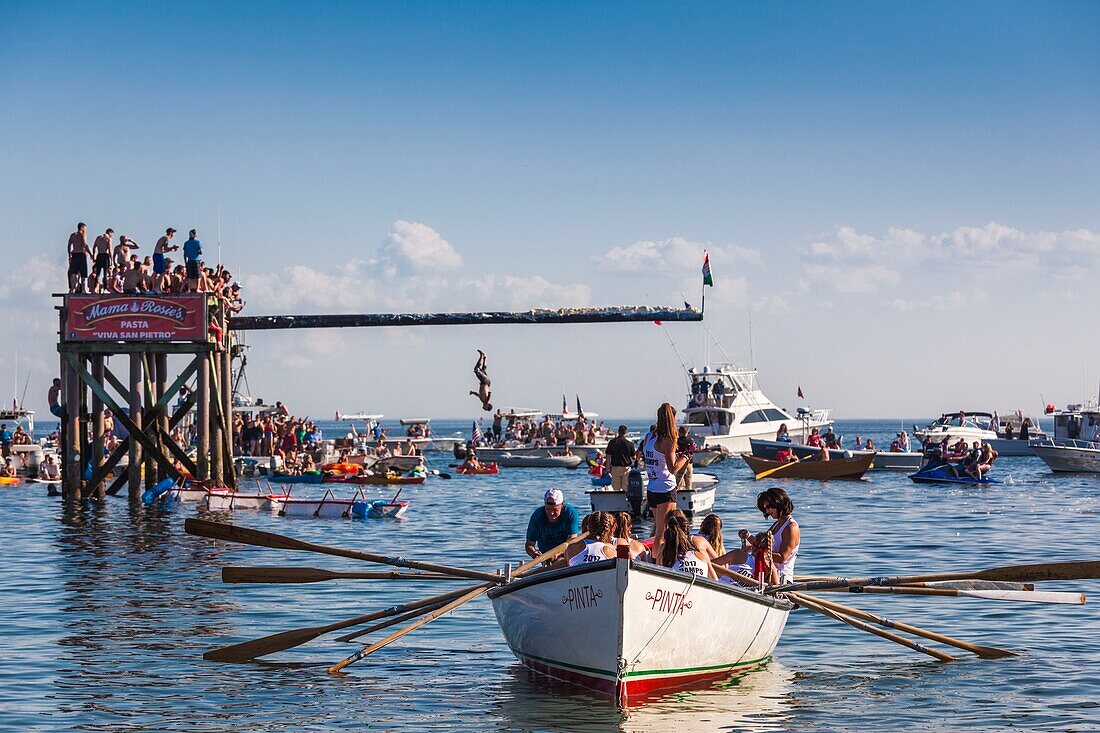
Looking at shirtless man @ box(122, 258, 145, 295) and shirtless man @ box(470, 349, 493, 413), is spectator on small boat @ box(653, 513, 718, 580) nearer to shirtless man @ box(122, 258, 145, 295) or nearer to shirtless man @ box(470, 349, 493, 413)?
shirtless man @ box(122, 258, 145, 295)

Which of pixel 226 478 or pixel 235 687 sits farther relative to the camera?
pixel 226 478

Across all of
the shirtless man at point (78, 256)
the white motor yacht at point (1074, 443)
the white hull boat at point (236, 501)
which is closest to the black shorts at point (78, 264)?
the shirtless man at point (78, 256)

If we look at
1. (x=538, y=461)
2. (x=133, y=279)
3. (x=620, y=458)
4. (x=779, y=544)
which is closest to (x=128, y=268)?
(x=133, y=279)

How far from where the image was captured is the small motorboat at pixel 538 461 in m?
61.1

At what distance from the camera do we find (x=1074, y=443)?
53.3 meters

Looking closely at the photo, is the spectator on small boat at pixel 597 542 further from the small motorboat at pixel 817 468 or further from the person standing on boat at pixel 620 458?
the small motorboat at pixel 817 468

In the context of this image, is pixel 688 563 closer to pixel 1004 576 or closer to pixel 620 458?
pixel 1004 576

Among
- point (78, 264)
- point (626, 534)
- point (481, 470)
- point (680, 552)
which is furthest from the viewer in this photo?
point (481, 470)

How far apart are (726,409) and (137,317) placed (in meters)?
38.0

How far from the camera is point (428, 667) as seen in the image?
1373 centimetres

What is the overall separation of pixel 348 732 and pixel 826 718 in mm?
4047

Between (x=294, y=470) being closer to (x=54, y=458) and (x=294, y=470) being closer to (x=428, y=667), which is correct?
(x=54, y=458)

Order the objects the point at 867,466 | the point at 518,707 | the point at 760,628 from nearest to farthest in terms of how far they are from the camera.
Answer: the point at 518,707 → the point at 760,628 → the point at 867,466

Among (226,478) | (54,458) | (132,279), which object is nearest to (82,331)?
(132,279)
